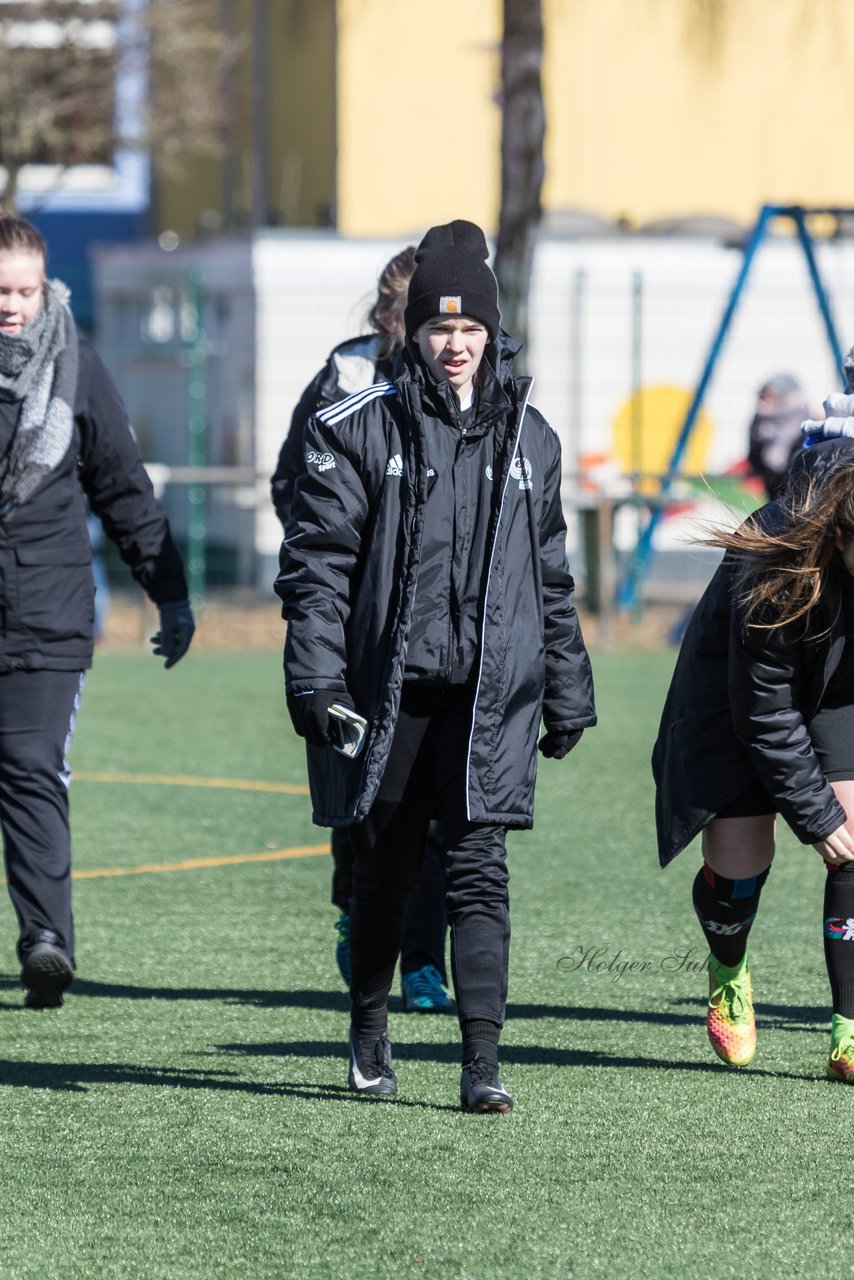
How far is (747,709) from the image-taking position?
4.73 metres

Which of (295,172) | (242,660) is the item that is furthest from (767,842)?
(295,172)

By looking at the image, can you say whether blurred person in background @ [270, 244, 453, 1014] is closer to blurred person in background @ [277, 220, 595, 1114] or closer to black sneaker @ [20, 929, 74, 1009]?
black sneaker @ [20, 929, 74, 1009]

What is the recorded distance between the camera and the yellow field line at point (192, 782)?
9562mm

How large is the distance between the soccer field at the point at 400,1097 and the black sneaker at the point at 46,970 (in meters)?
→ 0.07

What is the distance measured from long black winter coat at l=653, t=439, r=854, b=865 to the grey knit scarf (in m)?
1.79

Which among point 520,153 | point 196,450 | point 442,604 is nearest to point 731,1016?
point 442,604

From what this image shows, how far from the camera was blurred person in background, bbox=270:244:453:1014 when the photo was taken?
5.78m

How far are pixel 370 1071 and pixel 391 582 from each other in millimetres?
1128

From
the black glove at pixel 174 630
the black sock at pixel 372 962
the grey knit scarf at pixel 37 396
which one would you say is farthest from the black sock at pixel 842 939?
the grey knit scarf at pixel 37 396

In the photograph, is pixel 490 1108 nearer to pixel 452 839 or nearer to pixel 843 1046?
pixel 452 839

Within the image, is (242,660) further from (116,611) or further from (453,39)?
(453,39)

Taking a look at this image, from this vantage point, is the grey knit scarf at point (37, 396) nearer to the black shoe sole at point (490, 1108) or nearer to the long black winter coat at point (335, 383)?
the long black winter coat at point (335, 383)

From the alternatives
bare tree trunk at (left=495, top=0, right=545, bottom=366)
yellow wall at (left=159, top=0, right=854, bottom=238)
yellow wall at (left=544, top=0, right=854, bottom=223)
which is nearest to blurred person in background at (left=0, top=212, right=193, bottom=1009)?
bare tree trunk at (left=495, top=0, right=545, bottom=366)

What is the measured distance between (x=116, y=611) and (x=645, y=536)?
4.36m
